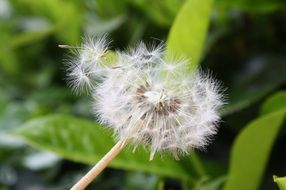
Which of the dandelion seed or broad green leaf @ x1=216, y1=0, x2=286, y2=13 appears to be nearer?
the dandelion seed

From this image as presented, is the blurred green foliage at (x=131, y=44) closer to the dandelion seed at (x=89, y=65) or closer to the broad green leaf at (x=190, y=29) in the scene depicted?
the broad green leaf at (x=190, y=29)

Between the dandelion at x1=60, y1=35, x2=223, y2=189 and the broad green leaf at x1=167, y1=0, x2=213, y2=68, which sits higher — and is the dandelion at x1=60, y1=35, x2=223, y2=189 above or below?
below

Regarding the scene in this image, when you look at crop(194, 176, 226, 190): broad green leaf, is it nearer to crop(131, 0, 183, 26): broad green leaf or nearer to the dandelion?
the dandelion

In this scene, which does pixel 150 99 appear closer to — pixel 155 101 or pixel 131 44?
pixel 155 101

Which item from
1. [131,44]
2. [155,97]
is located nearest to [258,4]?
[131,44]

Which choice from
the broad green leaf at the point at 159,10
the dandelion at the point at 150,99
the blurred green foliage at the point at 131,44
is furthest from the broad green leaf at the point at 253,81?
the dandelion at the point at 150,99

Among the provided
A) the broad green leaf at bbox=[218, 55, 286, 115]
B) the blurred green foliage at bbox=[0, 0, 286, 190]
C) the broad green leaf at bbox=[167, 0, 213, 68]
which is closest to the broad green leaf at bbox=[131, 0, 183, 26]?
the blurred green foliage at bbox=[0, 0, 286, 190]

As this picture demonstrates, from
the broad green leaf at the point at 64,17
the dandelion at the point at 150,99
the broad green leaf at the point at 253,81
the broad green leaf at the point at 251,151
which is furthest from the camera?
the broad green leaf at the point at 64,17

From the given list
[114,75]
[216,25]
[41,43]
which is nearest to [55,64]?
[41,43]
